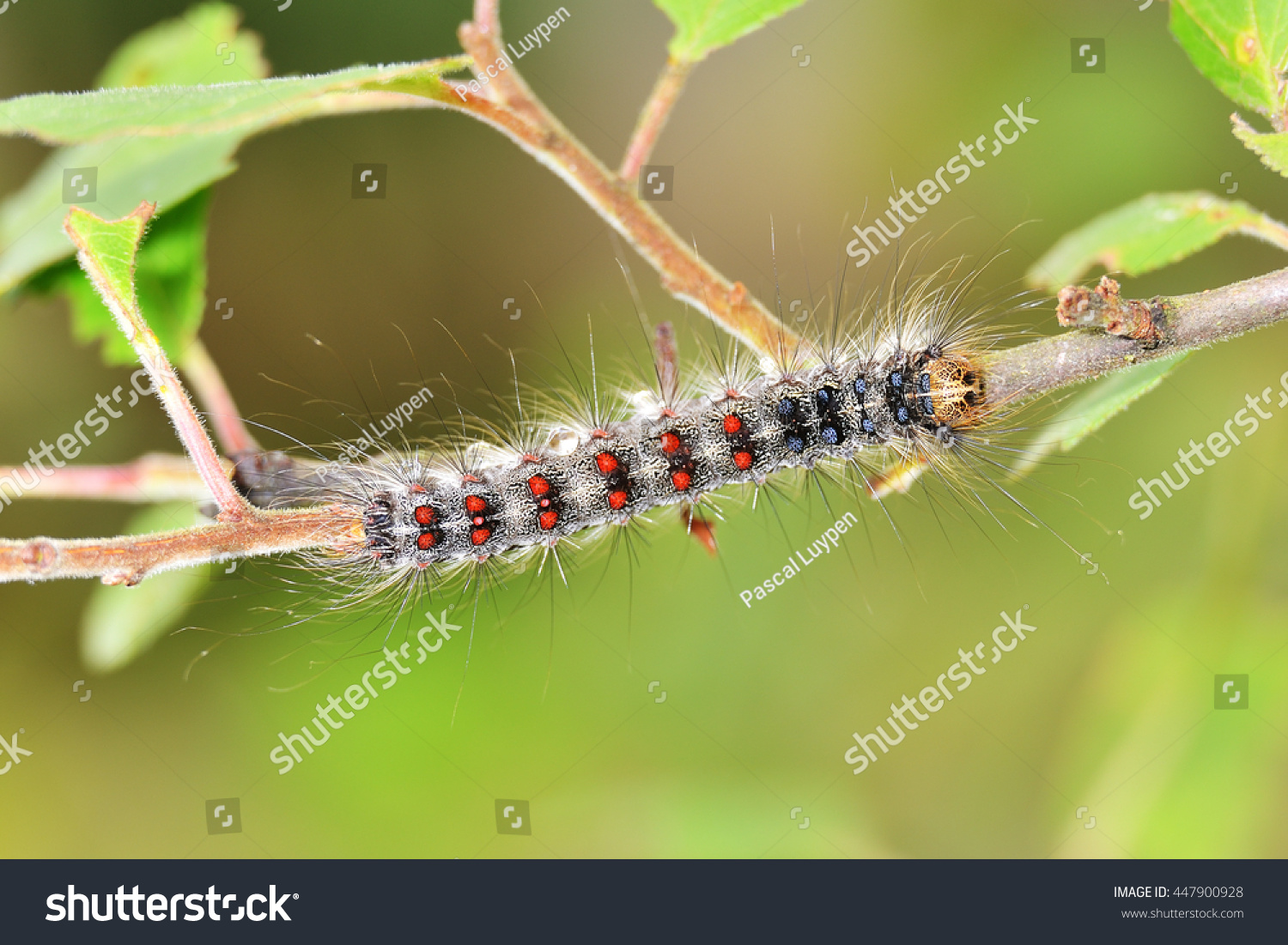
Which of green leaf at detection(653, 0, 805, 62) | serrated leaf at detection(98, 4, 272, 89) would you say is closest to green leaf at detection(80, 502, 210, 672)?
serrated leaf at detection(98, 4, 272, 89)

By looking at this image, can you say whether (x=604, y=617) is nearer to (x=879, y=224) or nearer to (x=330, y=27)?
(x=879, y=224)

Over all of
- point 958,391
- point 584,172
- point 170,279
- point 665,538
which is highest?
point 170,279

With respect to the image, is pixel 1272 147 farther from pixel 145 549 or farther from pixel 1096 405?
pixel 145 549

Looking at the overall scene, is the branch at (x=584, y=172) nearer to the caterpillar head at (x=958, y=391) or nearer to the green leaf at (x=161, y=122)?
the green leaf at (x=161, y=122)

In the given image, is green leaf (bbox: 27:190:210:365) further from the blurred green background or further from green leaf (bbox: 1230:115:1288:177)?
green leaf (bbox: 1230:115:1288:177)

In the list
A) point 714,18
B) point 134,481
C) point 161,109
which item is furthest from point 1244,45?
point 134,481
